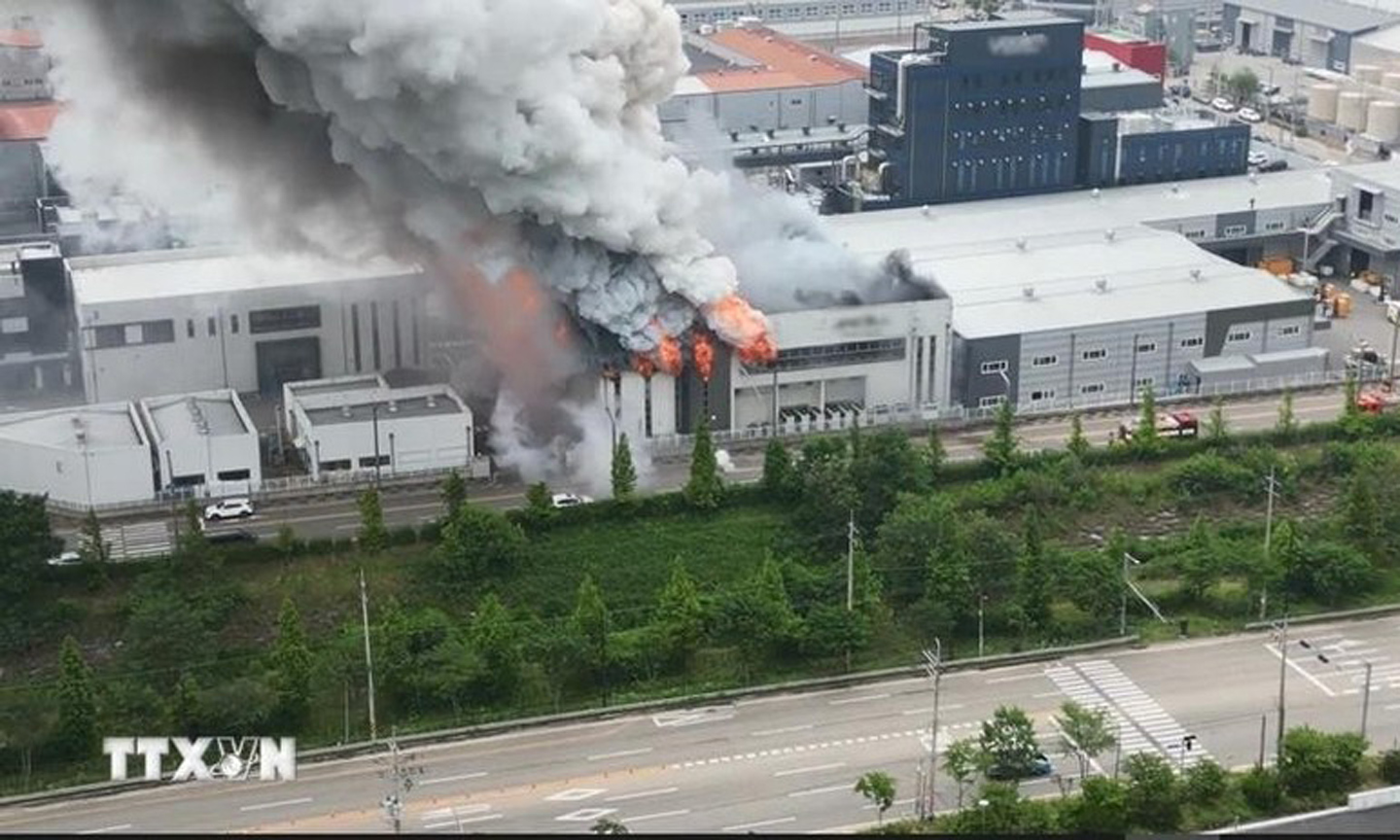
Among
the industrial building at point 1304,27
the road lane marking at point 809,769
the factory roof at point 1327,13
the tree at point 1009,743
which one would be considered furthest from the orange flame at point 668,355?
the factory roof at point 1327,13

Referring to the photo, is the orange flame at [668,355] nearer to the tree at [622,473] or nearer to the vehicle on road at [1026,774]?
the tree at [622,473]

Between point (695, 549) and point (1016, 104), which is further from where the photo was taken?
point (1016, 104)

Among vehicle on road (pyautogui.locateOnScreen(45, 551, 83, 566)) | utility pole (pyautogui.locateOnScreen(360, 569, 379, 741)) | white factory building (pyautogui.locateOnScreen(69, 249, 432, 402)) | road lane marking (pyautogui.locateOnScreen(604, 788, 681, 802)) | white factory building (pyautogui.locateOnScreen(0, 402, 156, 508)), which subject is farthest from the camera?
white factory building (pyautogui.locateOnScreen(69, 249, 432, 402))

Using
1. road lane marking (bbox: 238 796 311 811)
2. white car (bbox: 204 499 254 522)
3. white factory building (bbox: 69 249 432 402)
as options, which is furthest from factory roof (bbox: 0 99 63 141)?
road lane marking (bbox: 238 796 311 811)

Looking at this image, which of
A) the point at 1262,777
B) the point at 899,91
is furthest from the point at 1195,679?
the point at 899,91

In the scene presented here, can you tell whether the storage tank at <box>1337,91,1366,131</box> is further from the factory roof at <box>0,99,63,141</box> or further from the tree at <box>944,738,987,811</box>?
the tree at <box>944,738,987,811</box>

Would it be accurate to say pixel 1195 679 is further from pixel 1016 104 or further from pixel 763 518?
pixel 1016 104
